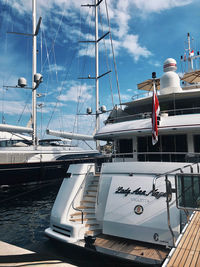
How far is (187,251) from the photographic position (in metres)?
3.86

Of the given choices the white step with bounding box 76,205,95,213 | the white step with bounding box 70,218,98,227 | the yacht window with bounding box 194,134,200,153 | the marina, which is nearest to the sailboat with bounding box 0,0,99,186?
the marina

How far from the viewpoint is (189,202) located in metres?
3.96

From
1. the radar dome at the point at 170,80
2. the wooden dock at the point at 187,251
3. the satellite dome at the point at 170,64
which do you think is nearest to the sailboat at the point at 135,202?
the wooden dock at the point at 187,251

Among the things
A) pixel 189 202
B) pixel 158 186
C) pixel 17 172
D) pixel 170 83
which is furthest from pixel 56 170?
pixel 189 202

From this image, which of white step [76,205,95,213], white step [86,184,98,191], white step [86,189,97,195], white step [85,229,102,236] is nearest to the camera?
white step [85,229,102,236]

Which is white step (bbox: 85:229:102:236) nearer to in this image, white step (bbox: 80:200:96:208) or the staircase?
the staircase

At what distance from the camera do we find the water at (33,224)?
5804 mm

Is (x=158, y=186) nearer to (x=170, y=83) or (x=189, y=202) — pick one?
(x=189, y=202)

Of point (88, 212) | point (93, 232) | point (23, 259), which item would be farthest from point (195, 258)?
point (88, 212)

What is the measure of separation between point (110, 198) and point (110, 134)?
3.79 m

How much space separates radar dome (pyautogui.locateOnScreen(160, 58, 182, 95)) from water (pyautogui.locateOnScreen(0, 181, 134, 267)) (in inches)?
385

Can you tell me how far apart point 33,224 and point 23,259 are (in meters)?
6.33

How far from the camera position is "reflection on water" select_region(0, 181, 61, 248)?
8.27 metres

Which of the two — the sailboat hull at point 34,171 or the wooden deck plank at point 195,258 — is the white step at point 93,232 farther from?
the sailboat hull at point 34,171
